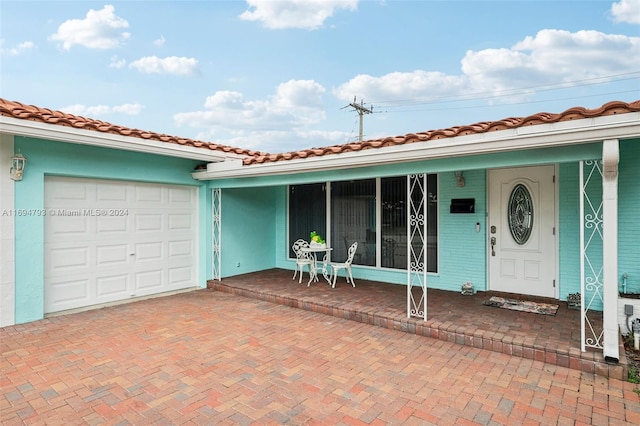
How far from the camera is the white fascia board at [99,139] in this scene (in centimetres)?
492

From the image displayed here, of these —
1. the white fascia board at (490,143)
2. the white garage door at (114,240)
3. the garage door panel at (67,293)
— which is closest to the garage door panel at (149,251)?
the white garage door at (114,240)

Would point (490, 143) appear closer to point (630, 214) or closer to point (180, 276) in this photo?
point (630, 214)

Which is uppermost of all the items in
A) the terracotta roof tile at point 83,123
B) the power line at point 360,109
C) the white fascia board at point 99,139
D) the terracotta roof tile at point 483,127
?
the power line at point 360,109

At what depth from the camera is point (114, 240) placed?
671cm

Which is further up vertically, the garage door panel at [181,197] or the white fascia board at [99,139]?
the white fascia board at [99,139]

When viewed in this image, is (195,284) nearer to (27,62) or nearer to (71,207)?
(71,207)

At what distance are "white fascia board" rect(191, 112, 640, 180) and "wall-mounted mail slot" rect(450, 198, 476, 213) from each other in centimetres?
237

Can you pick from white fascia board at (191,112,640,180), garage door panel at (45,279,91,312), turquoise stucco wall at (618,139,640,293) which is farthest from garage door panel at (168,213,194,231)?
turquoise stucco wall at (618,139,640,293)

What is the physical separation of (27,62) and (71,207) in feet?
21.3

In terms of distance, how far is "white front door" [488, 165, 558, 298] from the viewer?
6.14m

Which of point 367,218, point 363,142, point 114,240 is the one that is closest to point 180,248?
point 114,240

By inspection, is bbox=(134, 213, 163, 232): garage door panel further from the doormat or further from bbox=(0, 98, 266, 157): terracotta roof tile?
the doormat

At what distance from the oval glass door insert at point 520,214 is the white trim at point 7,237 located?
8169 mm

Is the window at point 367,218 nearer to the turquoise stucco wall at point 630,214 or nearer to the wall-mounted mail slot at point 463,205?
the wall-mounted mail slot at point 463,205
